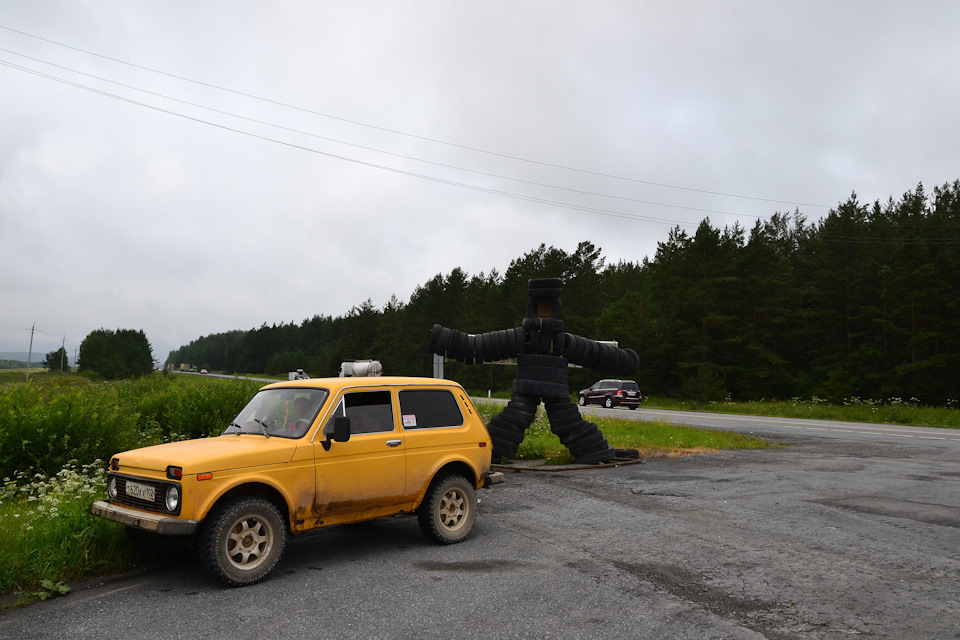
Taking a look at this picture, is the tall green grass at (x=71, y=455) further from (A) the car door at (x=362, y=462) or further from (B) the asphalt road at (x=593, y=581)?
(A) the car door at (x=362, y=462)

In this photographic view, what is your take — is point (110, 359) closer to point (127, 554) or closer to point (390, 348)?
point (390, 348)

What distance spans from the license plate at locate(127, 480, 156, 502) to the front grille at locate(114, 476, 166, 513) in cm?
2

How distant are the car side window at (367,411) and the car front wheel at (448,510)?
3.03 feet

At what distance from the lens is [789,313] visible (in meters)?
47.6

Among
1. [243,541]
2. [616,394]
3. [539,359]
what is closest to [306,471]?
[243,541]

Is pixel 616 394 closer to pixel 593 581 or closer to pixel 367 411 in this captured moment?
pixel 367 411

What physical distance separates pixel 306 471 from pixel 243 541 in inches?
31.6

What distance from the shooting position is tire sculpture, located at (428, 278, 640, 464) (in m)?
13.0

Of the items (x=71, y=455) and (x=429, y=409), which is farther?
(x=71, y=455)

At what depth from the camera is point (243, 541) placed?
5.84 meters

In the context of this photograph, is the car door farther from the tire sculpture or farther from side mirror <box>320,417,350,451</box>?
the tire sculpture

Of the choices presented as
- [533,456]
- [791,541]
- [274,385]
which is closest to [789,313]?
[533,456]

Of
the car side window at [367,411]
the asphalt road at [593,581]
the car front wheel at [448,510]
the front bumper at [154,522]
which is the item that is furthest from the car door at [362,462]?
the front bumper at [154,522]

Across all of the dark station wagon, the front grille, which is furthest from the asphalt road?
the dark station wagon
